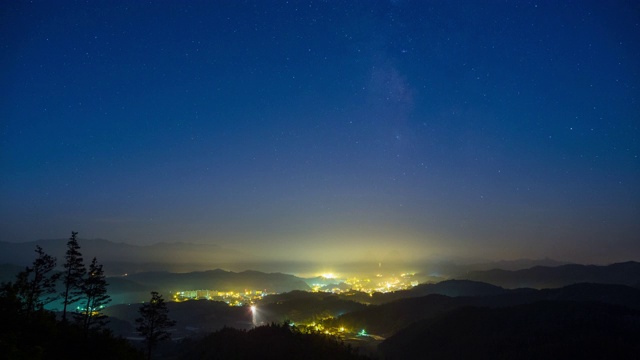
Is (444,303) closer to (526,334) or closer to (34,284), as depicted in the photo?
(526,334)

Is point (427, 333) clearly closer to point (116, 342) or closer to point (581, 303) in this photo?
point (581, 303)

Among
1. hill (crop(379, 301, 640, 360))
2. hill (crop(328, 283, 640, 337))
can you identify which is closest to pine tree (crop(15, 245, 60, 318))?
hill (crop(379, 301, 640, 360))

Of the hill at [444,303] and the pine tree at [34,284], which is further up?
the pine tree at [34,284]

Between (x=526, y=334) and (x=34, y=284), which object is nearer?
(x=34, y=284)

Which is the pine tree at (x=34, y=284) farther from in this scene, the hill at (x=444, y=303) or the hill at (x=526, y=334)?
the hill at (x=444, y=303)

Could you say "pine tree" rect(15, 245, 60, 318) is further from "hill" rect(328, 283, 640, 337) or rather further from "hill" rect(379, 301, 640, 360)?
"hill" rect(328, 283, 640, 337)

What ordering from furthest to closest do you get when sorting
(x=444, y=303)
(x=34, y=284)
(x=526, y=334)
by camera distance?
1. (x=444, y=303)
2. (x=526, y=334)
3. (x=34, y=284)

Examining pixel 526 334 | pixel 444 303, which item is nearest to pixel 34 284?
pixel 526 334

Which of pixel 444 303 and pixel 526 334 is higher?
pixel 444 303

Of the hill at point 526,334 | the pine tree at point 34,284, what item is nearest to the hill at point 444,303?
the hill at point 526,334

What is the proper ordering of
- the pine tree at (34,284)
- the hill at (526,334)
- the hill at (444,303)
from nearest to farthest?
1. the pine tree at (34,284)
2. the hill at (526,334)
3. the hill at (444,303)

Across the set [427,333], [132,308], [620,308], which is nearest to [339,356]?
[427,333]
